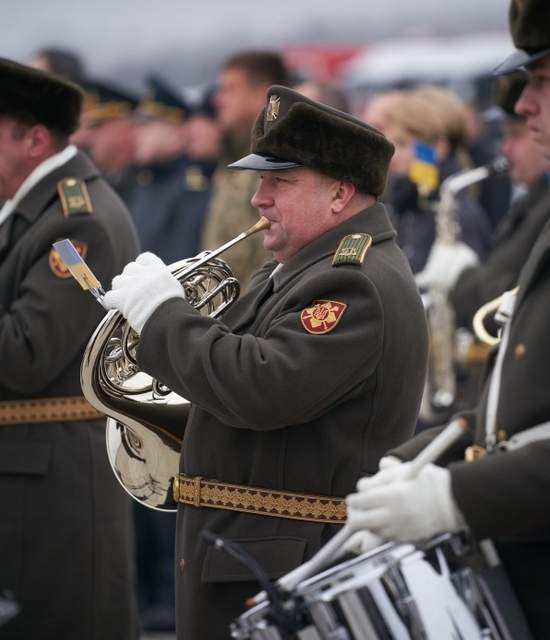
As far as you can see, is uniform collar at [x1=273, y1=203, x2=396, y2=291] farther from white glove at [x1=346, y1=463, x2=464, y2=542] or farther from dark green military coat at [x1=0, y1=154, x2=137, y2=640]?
dark green military coat at [x1=0, y1=154, x2=137, y2=640]

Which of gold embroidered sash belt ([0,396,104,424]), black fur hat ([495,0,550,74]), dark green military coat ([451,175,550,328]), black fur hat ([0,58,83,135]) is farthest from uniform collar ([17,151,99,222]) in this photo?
black fur hat ([495,0,550,74])

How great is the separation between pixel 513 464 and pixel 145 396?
151 centimetres

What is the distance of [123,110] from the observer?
9.57 m

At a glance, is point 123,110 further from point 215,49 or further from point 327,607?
point 215,49

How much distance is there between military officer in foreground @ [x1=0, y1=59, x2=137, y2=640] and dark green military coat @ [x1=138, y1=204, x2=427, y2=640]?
1.10 m

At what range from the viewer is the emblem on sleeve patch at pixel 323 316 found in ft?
12.1

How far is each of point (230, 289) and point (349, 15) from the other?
616 inches

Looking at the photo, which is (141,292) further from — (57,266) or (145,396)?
(57,266)

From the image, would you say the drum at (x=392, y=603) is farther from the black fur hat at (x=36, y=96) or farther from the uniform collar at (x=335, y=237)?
the black fur hat at (x=36, y=96)

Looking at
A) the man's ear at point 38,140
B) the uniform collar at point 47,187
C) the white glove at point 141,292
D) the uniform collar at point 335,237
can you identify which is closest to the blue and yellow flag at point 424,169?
the uniform collar at point 47,187

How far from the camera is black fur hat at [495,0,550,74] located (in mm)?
3084

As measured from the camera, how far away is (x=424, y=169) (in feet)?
25.0

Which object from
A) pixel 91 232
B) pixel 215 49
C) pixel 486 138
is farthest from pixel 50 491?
pixel 215 49

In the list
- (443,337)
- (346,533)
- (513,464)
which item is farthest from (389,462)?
(443,337)
